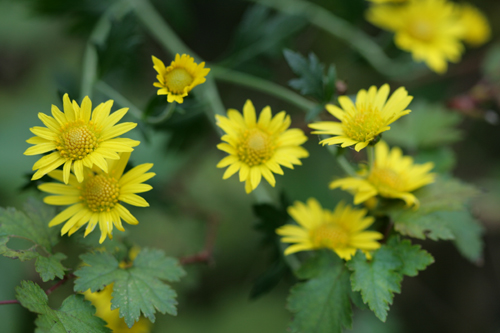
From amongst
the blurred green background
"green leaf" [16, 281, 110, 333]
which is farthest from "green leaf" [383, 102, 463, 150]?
"green leaf" [16, 281, 110, 333]

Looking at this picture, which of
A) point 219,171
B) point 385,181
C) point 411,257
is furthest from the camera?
point 219,171

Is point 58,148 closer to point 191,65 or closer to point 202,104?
point 191,65

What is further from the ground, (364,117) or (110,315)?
(364,117)

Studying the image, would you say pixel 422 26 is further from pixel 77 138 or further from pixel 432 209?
pixel 77 138

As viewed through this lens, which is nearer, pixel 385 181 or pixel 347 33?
pixel 385 181

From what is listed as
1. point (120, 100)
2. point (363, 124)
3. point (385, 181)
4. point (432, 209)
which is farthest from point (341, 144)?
point (120, 100)

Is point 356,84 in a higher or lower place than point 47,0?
lower

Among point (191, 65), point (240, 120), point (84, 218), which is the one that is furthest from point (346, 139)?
point (84, 218)
